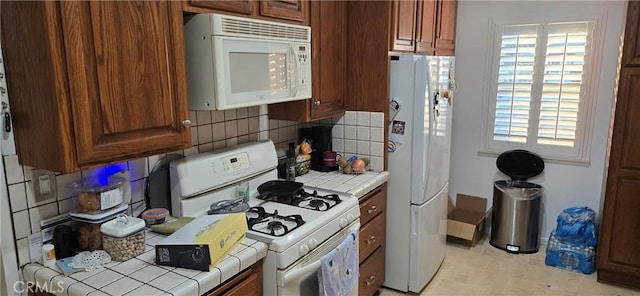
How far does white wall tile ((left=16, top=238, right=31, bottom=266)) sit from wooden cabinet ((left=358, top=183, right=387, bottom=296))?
5.20 feet

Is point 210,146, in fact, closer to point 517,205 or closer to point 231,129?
point 231,129

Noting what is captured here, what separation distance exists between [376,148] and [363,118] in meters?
0.21

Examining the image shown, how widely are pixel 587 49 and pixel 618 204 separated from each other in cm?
118

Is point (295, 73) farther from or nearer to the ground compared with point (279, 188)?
farther from the ground

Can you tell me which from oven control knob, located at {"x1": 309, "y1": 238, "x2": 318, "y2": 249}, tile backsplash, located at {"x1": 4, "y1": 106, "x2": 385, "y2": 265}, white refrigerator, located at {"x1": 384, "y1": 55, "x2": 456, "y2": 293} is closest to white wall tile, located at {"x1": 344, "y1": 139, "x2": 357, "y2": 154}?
tile backsplash, located at {"x1": 4, "y1": 106, "x2": 385, "y2": 265}

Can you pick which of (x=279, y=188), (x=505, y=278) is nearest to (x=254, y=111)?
(x=279, y=188)

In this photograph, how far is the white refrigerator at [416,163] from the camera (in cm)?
257

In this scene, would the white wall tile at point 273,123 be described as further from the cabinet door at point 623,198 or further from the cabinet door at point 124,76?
the cabinet door at point 623,198

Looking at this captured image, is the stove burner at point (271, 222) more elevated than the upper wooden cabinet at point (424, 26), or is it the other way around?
the upper wooden cabinet at point (424, 26)

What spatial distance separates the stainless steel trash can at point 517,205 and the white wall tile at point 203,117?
8.02ft

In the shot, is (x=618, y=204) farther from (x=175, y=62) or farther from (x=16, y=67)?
(x=16, y=67)

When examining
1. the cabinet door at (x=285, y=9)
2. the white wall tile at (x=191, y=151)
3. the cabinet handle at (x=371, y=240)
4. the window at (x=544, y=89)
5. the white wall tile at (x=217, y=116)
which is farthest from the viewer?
the window at (x=544, y=89)

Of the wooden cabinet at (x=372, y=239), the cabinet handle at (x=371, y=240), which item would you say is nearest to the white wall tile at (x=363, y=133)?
the wooden cabinet at (x=372, y=239)

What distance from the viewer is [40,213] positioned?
1.55 meters
